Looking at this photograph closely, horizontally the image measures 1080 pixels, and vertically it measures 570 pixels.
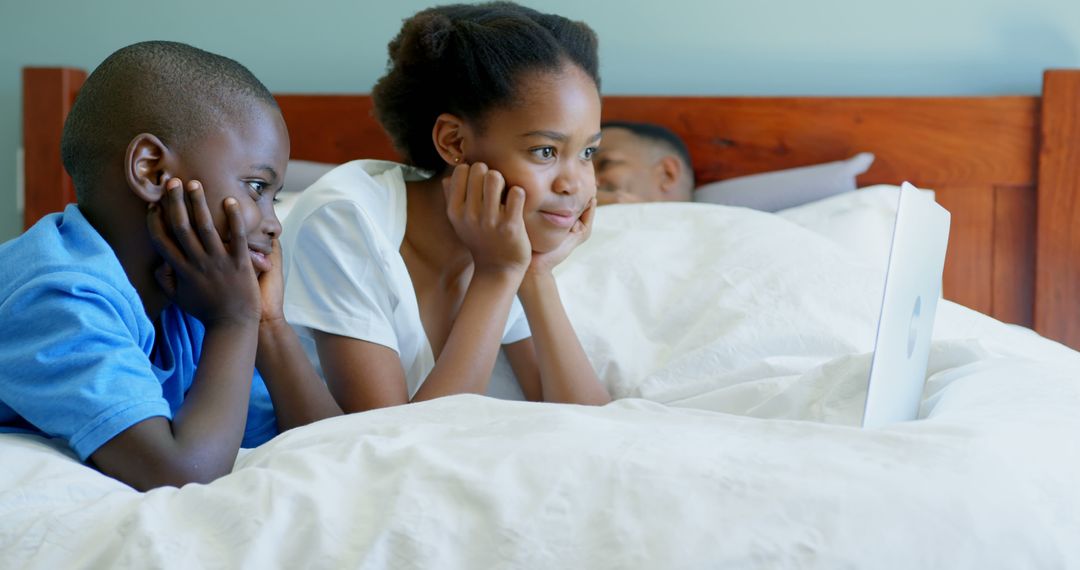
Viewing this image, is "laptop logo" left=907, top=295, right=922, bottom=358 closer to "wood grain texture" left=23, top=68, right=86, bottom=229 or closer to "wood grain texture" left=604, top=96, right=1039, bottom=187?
"wood grain texture" left=604, top=96, right=1039, bottom=187

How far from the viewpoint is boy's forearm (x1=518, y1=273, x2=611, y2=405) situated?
144 cm

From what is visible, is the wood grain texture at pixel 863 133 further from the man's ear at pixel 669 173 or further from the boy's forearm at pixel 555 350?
the boy's forearm at pixel 555 350

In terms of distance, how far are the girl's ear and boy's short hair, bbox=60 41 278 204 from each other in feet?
1.15

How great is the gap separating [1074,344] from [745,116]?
79 centimetres

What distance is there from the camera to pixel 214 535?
704mm

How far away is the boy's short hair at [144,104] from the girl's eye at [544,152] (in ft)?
1.26

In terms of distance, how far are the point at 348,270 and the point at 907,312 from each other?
648 millimetres

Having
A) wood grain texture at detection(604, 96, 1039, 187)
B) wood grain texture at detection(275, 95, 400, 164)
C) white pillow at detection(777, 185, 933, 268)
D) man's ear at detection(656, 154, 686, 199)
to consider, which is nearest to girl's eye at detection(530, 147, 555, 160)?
white pillow at detection(777, 185, 933, 268)

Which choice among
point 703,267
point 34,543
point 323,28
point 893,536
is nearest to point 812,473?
point 893,536

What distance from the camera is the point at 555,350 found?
1450mm

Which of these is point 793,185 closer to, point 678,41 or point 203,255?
point 678,41

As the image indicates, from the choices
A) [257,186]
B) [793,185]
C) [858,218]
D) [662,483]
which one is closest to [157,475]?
[257,186]

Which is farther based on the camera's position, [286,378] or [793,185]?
[793,185]

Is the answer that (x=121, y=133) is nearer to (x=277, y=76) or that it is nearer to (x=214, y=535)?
(x=214, y=535)
